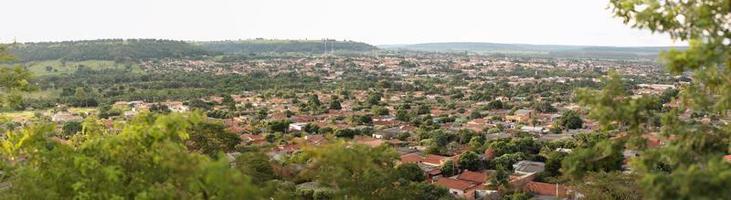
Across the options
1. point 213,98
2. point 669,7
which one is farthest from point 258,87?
point 669,7

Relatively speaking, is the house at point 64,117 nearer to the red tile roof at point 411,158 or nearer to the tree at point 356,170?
the red tile roof at point 411,158

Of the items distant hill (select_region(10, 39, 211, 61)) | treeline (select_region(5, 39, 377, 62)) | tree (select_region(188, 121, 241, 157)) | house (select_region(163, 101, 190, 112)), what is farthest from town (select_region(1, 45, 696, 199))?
distant hill (select_region(10, 39, 211, 61))

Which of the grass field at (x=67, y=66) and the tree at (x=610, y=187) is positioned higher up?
the tree at (x=610, y=187)

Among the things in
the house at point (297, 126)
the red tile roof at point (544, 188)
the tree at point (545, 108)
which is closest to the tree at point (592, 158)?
the red tile roof at point (544, 188)

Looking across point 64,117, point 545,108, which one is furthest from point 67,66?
point 545,108

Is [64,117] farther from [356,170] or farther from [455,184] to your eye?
[356,170]
